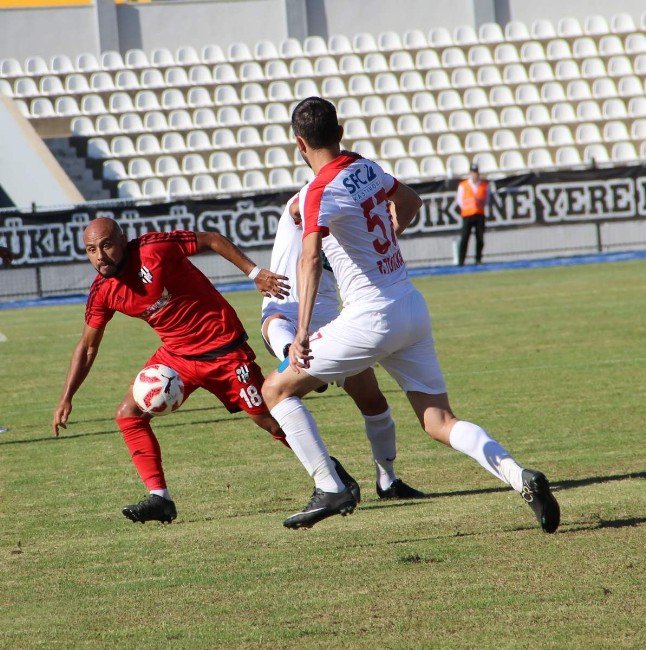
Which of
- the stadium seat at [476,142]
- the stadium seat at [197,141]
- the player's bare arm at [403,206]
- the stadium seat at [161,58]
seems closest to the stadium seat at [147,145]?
the stadium seat at [197,141]

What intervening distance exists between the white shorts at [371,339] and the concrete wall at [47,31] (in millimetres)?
31147

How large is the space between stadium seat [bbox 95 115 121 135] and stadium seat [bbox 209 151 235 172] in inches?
104

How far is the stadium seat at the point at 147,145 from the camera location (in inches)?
1258

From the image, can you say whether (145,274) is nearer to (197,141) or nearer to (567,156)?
(197,141)

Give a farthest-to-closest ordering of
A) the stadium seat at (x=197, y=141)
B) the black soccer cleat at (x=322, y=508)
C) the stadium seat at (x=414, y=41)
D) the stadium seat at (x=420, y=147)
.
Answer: the stadium seat at (x=414, y=41), the stadium seat at (x=420, y=147), the stadium seat at (x=197, y=141), the black soccer cleat at (x=322, y=508)

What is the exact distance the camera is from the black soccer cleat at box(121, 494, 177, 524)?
6.02 metres

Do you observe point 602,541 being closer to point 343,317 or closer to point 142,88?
point 343,317

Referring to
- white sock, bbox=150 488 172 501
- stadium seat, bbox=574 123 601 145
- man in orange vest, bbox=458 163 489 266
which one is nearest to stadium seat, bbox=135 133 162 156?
man in orange vest, bbox=458 163 489 266

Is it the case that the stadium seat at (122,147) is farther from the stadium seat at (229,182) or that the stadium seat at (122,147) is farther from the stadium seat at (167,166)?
the stadium seat at (229,182)

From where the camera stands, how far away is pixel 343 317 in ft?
17.8

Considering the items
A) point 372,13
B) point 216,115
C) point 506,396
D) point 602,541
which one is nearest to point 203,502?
point 602,541

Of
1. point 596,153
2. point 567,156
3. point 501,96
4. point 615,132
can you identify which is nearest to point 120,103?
point 501,96

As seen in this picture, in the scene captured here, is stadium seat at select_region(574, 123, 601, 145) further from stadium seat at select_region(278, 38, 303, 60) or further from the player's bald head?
the player's bald head

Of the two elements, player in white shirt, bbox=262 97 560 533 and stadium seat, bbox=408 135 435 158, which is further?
stadium seat, bbox=408 135 435 158
